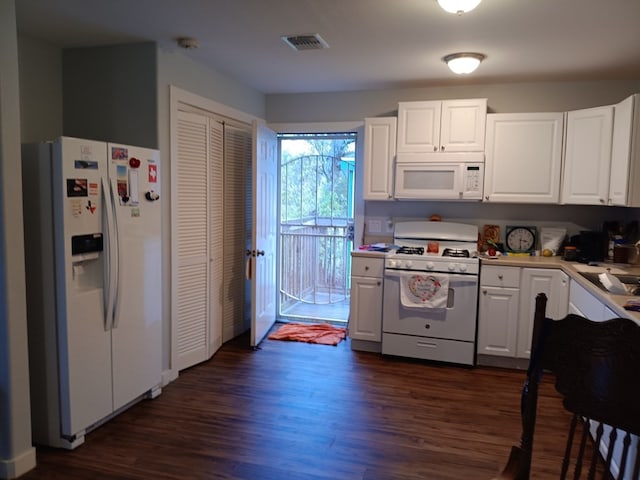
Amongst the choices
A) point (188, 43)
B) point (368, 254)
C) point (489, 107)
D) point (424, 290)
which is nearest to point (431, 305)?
point (424, 290)

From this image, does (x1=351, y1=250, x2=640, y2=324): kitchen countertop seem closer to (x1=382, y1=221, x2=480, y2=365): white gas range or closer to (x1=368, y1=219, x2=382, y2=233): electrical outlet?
(x1=382, y1=221, x2=480, y2=365): white gas range

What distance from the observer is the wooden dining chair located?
1.25 meters

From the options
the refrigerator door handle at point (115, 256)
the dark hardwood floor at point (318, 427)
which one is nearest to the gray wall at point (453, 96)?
the dark hardwood floor at point (318, 427)

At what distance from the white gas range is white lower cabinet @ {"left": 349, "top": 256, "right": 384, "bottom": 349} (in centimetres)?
9

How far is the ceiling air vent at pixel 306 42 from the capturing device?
2945 mm

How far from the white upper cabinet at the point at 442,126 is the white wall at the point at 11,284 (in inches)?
113

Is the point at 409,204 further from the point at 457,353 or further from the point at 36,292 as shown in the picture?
the point at 36,292

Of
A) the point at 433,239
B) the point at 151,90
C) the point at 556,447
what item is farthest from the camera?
the point at 433,239

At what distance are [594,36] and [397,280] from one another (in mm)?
2160

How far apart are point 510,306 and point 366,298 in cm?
117

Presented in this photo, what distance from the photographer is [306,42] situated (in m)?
3.05

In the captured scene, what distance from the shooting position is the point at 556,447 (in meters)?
2.65

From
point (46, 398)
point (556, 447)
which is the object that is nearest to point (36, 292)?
point (46, 398)

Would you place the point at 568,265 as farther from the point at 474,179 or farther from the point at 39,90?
the point at 39,90
